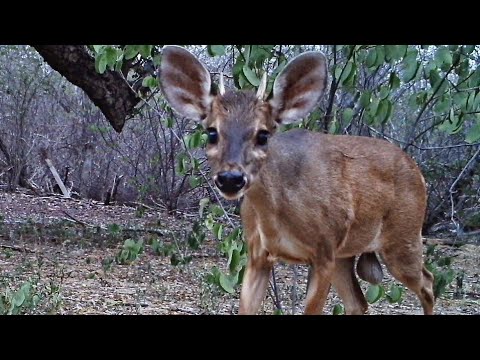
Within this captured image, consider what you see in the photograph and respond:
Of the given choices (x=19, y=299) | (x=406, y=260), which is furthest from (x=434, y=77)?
(x=19, y=299)

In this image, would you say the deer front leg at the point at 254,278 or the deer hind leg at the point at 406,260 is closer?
the deer front leg at the point at 254,278

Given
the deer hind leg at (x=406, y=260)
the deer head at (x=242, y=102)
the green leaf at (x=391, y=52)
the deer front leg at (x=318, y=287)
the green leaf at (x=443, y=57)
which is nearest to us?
the deer head at (x=242, y=102)

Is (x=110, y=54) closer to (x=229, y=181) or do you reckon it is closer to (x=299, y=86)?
(x=299, y=86)

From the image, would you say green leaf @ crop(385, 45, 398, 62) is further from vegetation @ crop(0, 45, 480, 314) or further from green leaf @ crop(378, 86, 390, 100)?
green leaf @ crop(378, 86, 390, 100)

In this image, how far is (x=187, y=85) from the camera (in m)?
2.55

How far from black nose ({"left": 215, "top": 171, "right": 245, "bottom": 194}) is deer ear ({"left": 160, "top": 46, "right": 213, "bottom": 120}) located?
34 centimetres

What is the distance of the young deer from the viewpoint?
2.47 meters

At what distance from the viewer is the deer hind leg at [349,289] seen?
125 inches

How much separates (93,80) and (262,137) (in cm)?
253

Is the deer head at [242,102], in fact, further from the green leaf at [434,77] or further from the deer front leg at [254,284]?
the green leaf at [434,77]

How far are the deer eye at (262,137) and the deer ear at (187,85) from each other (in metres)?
0.20

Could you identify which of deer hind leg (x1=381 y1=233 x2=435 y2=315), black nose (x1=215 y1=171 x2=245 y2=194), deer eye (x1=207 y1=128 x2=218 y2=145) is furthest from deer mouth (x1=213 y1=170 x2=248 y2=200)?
deer hind leg (x1=381 y1=233 x2=435 y2=315)

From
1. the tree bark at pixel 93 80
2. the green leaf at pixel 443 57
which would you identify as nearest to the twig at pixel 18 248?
the tree bark at pixel 93 80

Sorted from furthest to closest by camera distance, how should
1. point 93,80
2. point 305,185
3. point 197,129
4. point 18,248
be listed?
point 18,248 → point 93,80 → point 197,129 → point 305,185
